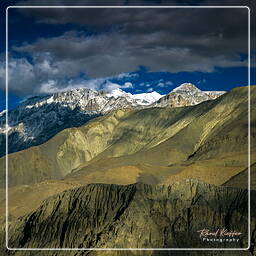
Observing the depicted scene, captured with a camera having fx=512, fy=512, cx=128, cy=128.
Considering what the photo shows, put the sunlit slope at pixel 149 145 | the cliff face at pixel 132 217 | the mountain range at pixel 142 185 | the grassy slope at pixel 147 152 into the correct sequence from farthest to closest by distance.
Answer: the sunlit slope at pixel 149 145, the grassy slope at pixel 147 152, the mountain range at pixel 142 185, the cliff face at pixel 132 217

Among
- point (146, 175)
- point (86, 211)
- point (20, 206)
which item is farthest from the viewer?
point (146, 175)

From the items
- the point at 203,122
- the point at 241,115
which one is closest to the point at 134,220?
the point at 241,115

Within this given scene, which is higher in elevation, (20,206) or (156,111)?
(156,111)

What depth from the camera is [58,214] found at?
51656 millimetres

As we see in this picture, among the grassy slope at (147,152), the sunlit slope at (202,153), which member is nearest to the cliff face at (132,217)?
the grassy slope at (147,152)

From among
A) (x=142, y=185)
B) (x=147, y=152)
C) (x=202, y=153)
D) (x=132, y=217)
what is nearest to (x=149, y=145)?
(x=147, y=152)

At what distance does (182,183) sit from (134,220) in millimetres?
7528

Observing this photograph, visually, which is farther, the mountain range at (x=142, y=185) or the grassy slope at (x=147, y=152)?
the grassy slope at (x=147, y=152)

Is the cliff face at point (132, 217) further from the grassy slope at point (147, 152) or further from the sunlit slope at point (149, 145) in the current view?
the sunlit slope at point (149, 145)

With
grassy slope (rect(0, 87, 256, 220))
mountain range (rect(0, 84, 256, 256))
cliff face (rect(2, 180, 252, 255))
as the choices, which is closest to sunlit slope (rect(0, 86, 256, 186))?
grassy slope (rect(0, 87, 256, 220))

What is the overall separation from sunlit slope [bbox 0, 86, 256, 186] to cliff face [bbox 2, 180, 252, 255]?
3632 centimetres

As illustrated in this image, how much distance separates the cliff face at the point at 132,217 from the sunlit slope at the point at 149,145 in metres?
36.3

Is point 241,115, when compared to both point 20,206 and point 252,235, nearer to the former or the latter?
point 20,206

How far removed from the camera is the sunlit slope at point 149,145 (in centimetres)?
10391
